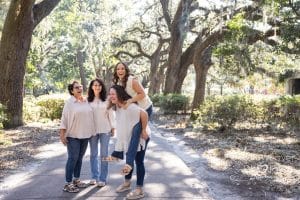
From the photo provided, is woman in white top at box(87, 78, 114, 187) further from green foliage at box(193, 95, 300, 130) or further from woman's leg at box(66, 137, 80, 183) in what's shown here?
green foliage at box(193, 95, 300, 130)

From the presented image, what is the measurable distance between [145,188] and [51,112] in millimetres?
13579

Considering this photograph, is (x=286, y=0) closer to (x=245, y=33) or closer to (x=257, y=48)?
(x=245, y=33)

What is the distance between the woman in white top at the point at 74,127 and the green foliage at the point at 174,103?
668 inches

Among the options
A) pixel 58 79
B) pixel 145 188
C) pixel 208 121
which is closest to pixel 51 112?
pixel 208 121

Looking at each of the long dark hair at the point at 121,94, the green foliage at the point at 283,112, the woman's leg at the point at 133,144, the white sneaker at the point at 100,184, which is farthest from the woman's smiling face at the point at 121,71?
the green foliage at the point at 283,112

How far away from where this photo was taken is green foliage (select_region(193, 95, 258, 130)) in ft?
44.5

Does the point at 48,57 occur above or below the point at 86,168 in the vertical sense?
above

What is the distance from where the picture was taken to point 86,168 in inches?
324

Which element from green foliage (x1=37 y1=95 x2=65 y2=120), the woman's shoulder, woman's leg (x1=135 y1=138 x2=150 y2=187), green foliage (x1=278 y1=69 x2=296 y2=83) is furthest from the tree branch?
green foliage (x1=278 y1=69 x2=296 y2=83)

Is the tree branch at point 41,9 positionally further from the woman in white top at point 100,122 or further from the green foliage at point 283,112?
the woman in white top at point 100,122

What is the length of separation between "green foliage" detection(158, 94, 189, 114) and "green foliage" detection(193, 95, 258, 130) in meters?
8.82

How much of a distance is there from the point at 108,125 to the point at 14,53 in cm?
922

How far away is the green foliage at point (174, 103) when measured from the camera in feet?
76.6

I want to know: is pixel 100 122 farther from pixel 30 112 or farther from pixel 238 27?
pixel 30 112
